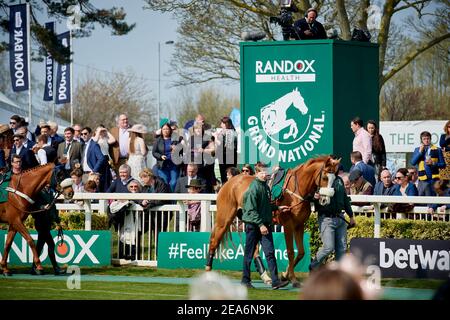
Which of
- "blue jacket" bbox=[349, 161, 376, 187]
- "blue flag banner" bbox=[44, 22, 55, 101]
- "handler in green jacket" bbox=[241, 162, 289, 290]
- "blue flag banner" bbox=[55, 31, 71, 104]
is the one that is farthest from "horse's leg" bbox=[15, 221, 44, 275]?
"blue flag banner" bbox=[55, 31, 71, 104]

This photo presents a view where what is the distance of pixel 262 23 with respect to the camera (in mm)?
29828

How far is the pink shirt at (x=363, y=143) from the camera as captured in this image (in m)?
16.8

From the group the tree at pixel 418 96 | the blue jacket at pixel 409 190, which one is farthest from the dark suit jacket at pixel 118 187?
the tree at pixel 418 96

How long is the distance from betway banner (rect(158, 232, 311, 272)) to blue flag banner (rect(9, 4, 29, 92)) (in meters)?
13.5

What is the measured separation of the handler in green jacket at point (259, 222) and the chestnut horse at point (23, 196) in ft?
10.8

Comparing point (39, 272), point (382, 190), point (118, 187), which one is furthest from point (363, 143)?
point (39, 272)

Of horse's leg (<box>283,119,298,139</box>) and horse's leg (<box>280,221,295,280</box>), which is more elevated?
horse's leg (<box>283,119,298,139</box>)

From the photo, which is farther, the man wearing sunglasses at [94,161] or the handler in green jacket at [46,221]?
the man wearing sunglasses at [94,161]

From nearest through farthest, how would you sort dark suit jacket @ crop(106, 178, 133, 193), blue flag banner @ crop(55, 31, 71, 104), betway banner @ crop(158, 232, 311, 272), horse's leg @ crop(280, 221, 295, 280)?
horse's leg @ crop(280, 221, 295, 280) → betway banner @ crop(158, 232, 311, 272) → dark suit jacket @ crop(106, 178, 133, 193) → blue flag banner @ crop(55, 31, 71, 104)

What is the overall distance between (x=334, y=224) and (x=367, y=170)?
3.41 m

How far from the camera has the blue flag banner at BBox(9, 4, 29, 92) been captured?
1131 inches

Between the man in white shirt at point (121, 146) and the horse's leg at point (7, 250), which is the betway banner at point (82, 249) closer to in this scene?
the horse's leg at point (7, 250)

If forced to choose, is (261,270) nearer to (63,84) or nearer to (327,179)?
(327,179)

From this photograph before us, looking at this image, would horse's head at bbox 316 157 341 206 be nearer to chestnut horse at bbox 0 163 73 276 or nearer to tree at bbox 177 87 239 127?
chestnut horse at bbox 0 163 73 276
